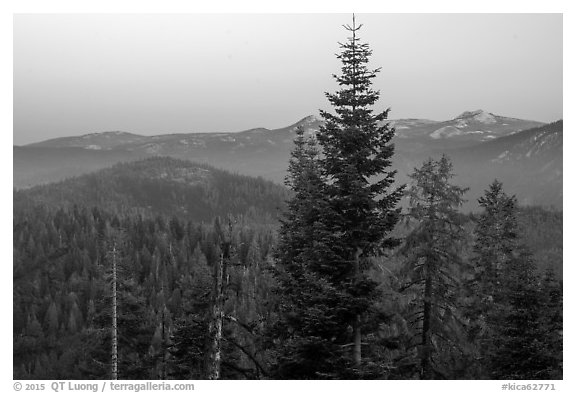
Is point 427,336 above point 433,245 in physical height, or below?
below

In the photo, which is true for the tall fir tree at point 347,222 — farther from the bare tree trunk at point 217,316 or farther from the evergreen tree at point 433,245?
the evergreen tree at point 433,245

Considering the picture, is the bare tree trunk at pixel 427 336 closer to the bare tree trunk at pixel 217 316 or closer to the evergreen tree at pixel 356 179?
the evergreen tree at pixel 356 179

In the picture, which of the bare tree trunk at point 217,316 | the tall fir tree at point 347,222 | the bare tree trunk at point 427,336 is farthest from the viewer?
the bare tree trunk at point 427,336

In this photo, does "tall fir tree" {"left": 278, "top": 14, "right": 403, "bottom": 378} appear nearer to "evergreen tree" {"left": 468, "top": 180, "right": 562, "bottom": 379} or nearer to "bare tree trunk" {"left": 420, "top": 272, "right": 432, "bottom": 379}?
"bare tree trunk" {"left": 420, "top": 272, "right": 432, "bottom": 379}

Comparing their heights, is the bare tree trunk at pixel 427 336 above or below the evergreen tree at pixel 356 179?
below

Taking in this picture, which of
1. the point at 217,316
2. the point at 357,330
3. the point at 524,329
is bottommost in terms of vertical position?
the point at 524,329

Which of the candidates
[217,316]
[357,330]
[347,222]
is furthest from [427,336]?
[217,316]

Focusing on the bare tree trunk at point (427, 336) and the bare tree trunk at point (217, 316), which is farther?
the bare tree trunk at point (427, 336)

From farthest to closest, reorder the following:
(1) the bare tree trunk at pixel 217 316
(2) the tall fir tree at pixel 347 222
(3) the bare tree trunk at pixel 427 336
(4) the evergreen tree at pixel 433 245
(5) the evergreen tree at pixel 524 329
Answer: (4) the evergreen tree at pixel 433 245 < (3) the bare tree trunk at pixel 427 336 < (5) the evergreen tree at pixel 524 329 < (2) the tall fir tree at pixel 347 222 < (1) the bare tree trunk at pixel 217 316

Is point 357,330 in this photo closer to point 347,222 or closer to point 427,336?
point 347,222

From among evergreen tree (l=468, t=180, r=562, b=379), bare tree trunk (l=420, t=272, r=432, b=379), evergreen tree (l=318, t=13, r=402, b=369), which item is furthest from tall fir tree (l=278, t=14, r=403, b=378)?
evergreen tree (l=468, t=180, r=562, b=379)

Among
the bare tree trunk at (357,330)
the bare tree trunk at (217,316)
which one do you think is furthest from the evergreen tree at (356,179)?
the bare tree trunk at (217,316)
